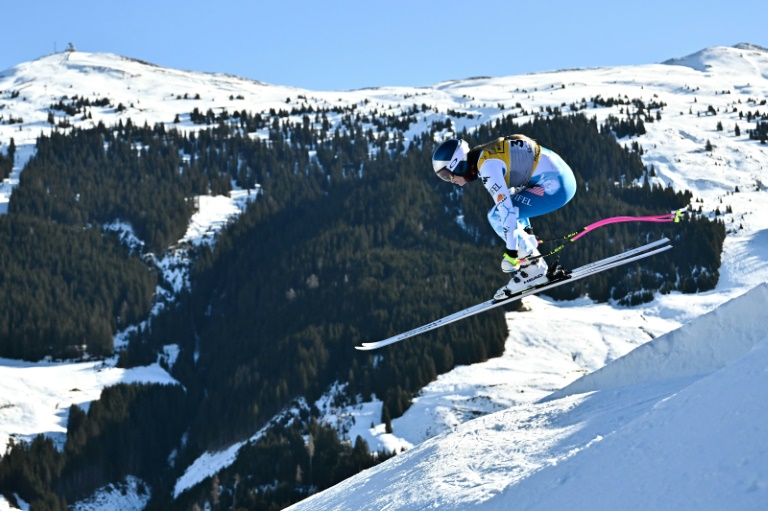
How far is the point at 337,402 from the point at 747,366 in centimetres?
8069

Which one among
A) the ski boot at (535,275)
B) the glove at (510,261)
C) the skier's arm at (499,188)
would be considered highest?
the skier's arm at (499,188)

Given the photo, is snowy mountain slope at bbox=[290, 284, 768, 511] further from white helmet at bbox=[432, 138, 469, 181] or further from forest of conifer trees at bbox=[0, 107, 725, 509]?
forest of conifer trees at bbox=[0, 107, 725, 509]

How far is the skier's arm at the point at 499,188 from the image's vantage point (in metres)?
15.3

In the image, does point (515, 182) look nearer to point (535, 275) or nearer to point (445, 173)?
point (445, 173)

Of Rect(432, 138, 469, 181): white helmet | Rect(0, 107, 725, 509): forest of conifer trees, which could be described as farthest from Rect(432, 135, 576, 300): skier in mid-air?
Rect(0, 107, 725, 509): forest of conifer trees

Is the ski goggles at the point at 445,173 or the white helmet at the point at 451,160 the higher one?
the white helmet at the point at 451,160

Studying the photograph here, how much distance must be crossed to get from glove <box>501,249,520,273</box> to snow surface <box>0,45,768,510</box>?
124 inches

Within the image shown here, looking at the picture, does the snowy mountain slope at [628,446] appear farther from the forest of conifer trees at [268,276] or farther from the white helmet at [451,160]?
the forest of conifer trees at [268,276]

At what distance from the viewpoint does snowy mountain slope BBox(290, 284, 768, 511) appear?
11.4 meters

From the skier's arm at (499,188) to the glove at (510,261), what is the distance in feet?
1.62

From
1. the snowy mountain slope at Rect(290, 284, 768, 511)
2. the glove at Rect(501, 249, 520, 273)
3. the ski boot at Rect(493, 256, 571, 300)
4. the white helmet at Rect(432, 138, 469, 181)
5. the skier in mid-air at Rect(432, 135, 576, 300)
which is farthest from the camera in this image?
the ski boot at Rect(493, 256, 571, 300)

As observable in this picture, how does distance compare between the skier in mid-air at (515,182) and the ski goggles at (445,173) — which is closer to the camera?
the ski goggles at (445,173)

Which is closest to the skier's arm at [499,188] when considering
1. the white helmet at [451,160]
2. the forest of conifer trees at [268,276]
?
the white helmet at [451,160]

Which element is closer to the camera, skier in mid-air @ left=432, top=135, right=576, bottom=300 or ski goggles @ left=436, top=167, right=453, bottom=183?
ski goggles @ left=436, top=167, right=453, bottom=183
